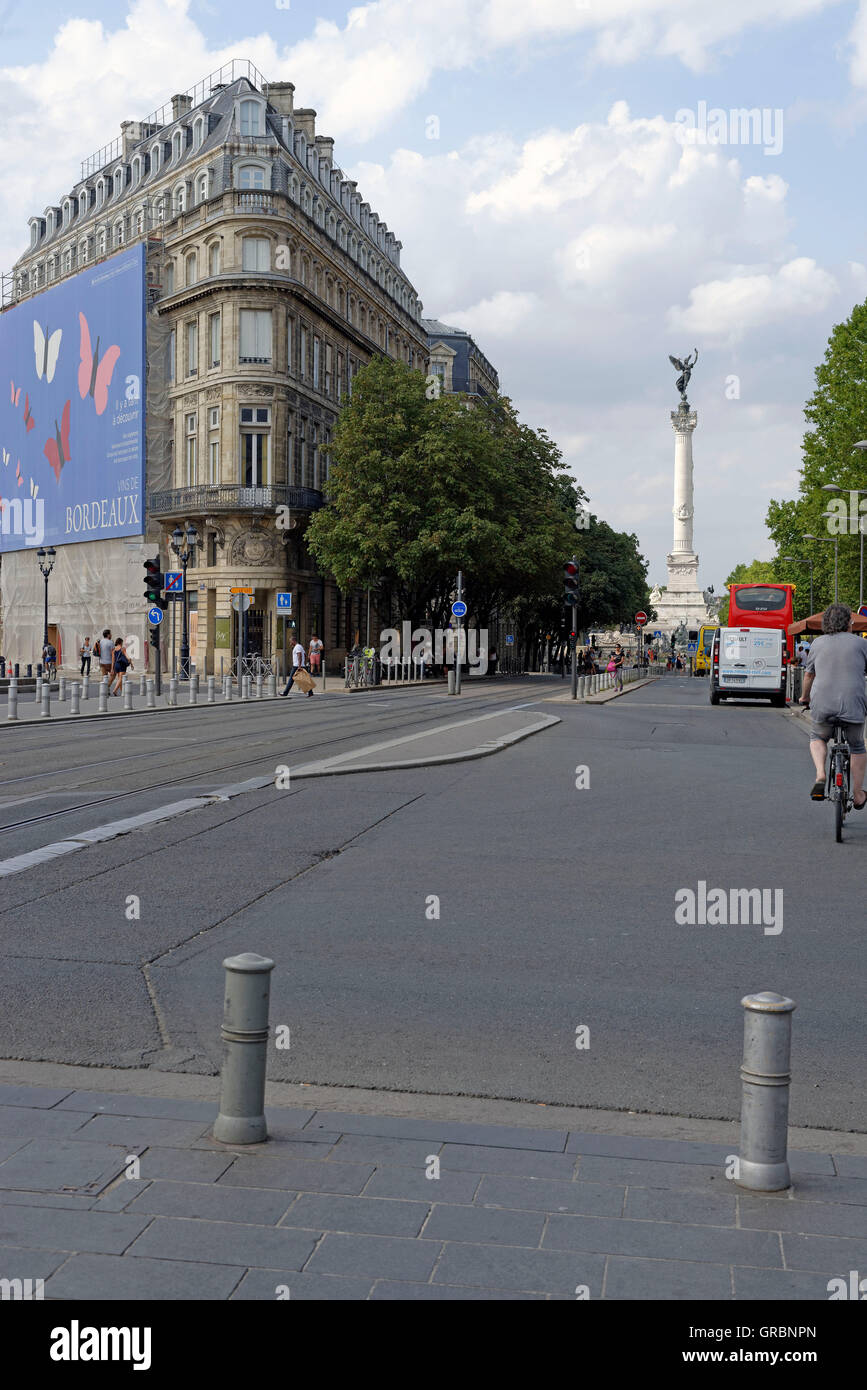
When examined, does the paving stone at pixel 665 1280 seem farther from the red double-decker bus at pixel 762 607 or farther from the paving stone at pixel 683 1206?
the red double-decker bus at pixel 762 607

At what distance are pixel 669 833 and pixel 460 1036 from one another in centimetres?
612

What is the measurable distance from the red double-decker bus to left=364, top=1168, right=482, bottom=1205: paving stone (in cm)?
4515

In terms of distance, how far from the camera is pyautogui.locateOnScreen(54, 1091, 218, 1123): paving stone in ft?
14.7

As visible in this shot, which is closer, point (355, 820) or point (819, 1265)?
point (819, 1265)

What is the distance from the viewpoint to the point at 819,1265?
341cm

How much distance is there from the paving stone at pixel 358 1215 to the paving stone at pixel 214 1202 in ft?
0.10

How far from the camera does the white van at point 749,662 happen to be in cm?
3800

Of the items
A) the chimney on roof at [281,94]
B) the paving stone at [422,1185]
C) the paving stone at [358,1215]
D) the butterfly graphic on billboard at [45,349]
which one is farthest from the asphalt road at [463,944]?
the chimney on roof at [281,94]

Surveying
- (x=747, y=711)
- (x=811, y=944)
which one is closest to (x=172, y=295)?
(x=747, y=711)

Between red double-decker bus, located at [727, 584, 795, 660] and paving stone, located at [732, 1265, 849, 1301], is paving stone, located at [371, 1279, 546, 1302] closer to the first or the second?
paving stone, located at [732, 1265, 849, 1301]

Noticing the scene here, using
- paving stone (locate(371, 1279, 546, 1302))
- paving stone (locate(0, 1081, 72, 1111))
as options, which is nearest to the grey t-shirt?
paving stone (locate(0, 1081, 72, 1111))

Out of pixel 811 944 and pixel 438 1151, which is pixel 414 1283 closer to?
pixel 438 1151

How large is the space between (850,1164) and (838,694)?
25.0 feet

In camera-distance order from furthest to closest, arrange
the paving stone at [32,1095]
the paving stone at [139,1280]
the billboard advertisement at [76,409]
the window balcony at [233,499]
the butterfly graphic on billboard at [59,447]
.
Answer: the butterfly graphic on billboard at [59,447] → the window balcony at [233,499] → the billboard advertisement at [76,409] → the paving stone at [32,1095] → the paving stone at [139,1280]
